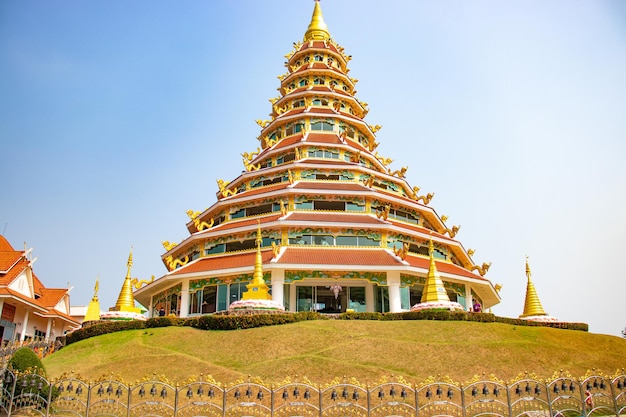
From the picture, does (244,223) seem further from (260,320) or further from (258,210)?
(260,320)

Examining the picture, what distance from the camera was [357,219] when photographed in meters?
36.9

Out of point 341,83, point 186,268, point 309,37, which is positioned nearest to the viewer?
point 186,268

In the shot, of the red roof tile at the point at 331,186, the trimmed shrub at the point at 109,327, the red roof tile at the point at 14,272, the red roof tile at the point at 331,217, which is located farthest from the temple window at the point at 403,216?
the red roof tile at the point at 14,272

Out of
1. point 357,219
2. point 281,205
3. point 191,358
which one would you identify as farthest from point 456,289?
point 191,358

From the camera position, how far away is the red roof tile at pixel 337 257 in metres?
33.4

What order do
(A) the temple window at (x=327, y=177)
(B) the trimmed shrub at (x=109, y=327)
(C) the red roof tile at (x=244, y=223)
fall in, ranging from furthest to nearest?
(A) the temple window at (x=327, y=177) < (C) the red roof tile at (x=244, y=223) < (B) the trimmed shrub at (x=109, y=327)

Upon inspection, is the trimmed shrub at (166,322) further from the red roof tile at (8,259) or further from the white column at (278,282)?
the red roof tile at (8,259)

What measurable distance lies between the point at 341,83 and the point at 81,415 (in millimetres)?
41003

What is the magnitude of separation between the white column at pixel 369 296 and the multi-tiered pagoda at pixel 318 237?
9 cm

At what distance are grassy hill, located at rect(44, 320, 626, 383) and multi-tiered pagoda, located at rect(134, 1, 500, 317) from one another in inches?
223

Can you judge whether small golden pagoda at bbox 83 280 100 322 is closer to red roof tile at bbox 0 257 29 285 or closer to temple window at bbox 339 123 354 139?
red roof tile at bbox 0 257 29 285

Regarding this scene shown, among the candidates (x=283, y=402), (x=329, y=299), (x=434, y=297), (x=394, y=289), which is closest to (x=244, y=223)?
(x=329, y=299)

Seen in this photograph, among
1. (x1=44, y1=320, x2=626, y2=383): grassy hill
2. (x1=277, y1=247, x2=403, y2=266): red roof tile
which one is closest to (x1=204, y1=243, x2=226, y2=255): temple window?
(x1=277, y1=247, x2=403, y2=266): red roof tile

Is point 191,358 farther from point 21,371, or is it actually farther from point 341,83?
point 341,83
